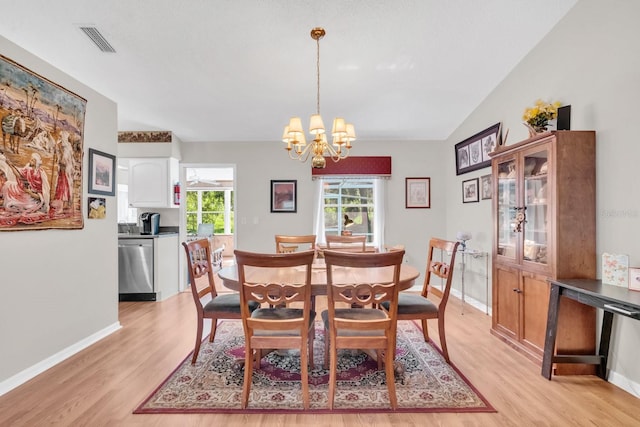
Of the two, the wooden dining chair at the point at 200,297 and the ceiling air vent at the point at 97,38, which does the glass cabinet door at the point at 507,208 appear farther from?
the ceiling air vent at the point at 97,38

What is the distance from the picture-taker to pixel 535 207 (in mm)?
2744

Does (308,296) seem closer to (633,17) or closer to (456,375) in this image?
(456,375)

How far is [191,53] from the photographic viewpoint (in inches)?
121

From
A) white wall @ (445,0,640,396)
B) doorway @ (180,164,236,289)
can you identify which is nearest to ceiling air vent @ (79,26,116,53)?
white wall @ (445,0,640,396)

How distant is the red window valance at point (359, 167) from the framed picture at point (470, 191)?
1123 mm

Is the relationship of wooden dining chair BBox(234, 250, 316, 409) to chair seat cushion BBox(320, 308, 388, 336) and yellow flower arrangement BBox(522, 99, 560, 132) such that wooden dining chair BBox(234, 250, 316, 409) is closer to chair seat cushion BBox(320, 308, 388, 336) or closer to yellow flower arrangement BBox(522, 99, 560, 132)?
chair seat cushion BBox(320, 308, 388, 336)

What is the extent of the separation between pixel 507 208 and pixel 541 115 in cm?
85

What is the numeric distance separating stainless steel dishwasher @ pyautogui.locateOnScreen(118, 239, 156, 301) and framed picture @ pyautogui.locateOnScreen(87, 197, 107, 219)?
4.16ft

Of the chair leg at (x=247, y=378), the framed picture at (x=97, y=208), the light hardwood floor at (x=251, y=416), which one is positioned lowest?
the light hardwood floor at (x=251, y=416)

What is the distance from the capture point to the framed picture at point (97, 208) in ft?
9.93

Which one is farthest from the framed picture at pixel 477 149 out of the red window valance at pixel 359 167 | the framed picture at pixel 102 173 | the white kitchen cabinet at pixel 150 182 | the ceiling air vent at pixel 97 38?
the white kitchen cabinet at pixel 150 182

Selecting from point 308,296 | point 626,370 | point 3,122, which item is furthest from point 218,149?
point 626,370

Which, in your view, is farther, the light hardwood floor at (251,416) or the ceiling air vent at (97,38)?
the ceiling air vent at (97,38)

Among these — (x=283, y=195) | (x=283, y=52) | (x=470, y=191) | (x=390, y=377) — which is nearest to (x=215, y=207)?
(x=283, y=195)
